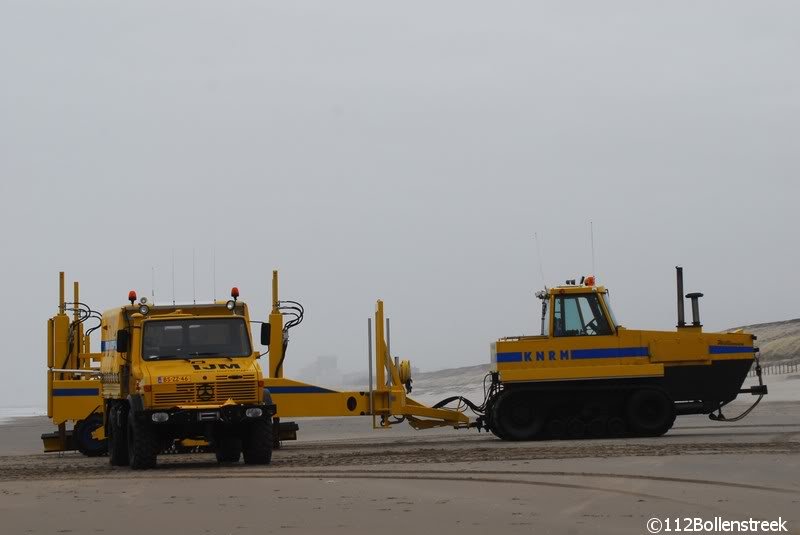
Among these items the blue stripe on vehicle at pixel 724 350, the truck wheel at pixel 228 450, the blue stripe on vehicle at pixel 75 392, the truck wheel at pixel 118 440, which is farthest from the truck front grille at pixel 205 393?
the blue stripe on vehicle at pixel 724 350

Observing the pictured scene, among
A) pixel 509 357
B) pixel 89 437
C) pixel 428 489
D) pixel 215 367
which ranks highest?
pixel 509 357

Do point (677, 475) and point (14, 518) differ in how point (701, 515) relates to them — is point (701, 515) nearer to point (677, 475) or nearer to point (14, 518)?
point (677, 475)

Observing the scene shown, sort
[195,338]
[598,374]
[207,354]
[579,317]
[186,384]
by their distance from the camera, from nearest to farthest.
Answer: [186,384], [207,354], [195,338], [598,374], [579,317]

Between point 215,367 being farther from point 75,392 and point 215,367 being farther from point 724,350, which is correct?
point 724,350

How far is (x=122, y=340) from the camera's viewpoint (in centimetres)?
1950

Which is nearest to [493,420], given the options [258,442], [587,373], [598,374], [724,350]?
[587,373]

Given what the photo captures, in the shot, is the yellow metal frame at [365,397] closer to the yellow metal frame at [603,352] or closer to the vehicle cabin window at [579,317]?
the yellow metal frame at [603,352]

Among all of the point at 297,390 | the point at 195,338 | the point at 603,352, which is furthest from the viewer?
the point at 603,352

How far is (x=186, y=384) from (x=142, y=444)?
3.59 feet

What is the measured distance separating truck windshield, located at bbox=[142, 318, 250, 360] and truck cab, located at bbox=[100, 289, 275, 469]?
0.02 metres

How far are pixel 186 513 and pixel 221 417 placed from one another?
19.0 ft

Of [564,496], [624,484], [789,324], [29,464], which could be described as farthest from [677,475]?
[789,324]

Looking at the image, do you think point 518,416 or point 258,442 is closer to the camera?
point 258,442

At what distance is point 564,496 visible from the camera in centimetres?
1315
